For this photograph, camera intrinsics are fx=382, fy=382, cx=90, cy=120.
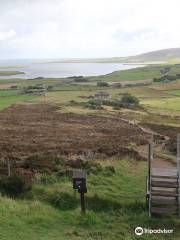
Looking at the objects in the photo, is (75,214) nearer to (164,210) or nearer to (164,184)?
(164,210)

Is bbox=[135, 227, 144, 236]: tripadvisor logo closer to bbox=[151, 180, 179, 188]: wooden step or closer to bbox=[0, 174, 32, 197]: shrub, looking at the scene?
bbox=[151, 180, 179, 188]: wooden step

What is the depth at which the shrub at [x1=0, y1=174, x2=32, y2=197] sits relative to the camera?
18.6 m

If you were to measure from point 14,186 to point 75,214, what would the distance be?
425 cm

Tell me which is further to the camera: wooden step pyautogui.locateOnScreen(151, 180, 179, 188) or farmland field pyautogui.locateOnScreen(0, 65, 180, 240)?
wooden step pyautogui.locateOnScreen(151, 180, 179, 188)

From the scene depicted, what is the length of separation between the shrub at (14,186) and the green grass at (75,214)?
1.55 feet

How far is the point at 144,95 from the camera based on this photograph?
10950 centimetres

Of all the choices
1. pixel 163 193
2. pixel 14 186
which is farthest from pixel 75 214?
pixel 14 186

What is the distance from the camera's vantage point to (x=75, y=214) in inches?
627

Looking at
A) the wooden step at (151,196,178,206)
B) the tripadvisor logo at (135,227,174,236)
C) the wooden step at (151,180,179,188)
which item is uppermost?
the wooden step at (151,180,179,188)

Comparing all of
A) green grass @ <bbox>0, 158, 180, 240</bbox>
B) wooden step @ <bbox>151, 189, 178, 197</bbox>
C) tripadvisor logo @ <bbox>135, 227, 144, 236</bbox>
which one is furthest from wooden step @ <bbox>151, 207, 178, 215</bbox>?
tripadvisor logo @ <bbox>135, 227, 144, 236</bbox>

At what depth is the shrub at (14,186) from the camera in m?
18.6


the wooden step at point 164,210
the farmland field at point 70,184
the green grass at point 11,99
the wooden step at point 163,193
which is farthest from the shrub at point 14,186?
the green grass at point 11,99

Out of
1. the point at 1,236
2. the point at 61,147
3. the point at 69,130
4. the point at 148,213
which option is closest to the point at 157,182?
the point at 148,213

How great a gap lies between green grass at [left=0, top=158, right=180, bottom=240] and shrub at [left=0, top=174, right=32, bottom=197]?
1.55 ft
